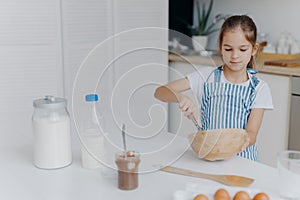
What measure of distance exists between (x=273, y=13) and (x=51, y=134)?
→ 2391mm

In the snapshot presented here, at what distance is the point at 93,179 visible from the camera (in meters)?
1.07

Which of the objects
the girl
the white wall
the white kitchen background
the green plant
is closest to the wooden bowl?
the girl

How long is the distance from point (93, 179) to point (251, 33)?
699mm

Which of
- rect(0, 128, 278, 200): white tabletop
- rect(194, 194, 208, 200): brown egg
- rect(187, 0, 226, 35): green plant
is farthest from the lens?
rect(187, 0, 226, 35): green plant

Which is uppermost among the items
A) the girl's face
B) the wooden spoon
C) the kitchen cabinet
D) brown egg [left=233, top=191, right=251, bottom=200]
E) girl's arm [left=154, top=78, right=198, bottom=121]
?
the girl's face

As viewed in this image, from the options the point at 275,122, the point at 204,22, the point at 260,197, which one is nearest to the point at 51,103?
the point at 260,197

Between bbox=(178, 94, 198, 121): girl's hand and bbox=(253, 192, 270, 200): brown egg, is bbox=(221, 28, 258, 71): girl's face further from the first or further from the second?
bbox=(253, 192, 270, 200): brown egg

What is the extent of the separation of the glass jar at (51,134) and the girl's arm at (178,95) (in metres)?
0.33

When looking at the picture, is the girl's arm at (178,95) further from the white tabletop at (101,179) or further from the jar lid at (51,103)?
the jar lid at (51,103)

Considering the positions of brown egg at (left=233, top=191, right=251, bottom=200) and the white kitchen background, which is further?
the white kitchen background

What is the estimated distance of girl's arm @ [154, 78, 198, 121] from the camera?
44.9 inches

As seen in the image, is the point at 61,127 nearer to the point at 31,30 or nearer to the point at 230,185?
the point at 230,185

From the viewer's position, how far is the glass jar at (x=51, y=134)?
1135 millimetres

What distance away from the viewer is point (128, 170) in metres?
0.99
